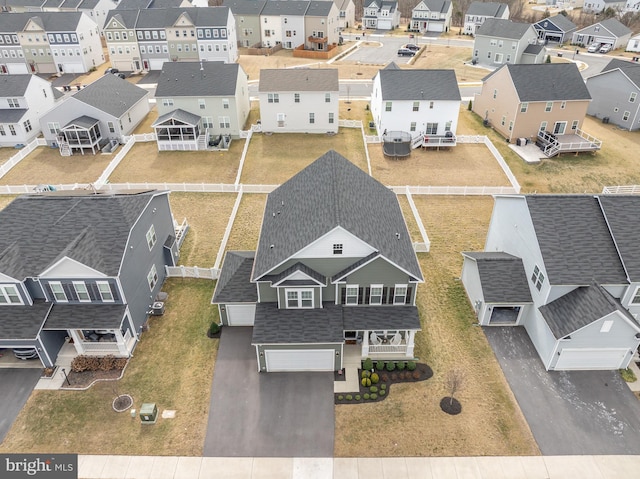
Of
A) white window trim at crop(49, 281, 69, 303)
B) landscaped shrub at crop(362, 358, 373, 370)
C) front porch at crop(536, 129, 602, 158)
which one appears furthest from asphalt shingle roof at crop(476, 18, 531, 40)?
white window trim at crop(49, 281, 69, 303)

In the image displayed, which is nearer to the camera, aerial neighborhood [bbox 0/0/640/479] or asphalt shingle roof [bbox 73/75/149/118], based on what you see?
aerial neighborhood [bbox 0/0/640/479]

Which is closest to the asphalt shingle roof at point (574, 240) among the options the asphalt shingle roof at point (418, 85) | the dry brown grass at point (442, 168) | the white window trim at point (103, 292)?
the dry brown grass at point (442, 168)

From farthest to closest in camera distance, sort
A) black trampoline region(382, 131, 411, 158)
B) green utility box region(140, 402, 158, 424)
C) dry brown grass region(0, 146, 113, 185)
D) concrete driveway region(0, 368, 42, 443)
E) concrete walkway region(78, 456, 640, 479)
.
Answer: black trampoline region(382, 131, 411, 158) < dry brown grass region(0, 146, 113, 185) < concrete driveway region(0, 368, 42, 443) < green utility box region(140, 402, 158, 424) < concrete walkway region(78, 456, 640, 479)

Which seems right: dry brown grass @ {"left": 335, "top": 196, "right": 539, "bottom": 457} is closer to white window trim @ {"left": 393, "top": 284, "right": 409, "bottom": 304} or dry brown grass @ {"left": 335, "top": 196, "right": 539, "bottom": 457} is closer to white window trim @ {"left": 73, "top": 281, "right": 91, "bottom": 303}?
white window trim @ {"left": 393, "top": 284, "right": 409, "bottom": 304}

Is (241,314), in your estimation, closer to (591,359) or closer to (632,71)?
(591,359)

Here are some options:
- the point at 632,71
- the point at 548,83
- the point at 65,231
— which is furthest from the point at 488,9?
the point at 65,231

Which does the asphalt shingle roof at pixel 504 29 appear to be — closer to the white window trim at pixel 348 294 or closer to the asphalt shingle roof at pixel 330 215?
the asphalt shingle roof at pixel 330 215
